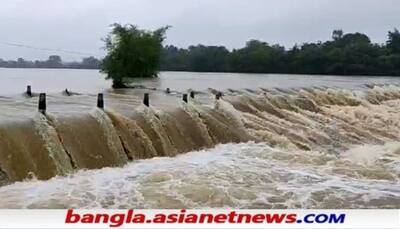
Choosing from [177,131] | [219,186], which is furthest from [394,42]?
[219,186]

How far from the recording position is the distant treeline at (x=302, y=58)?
1141 inches

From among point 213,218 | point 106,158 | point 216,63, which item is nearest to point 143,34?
point 216,63

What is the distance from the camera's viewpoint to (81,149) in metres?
5.70

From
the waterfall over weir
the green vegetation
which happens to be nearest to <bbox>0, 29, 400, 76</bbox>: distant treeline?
the green vegetation

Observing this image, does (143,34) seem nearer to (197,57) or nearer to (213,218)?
(197,57)

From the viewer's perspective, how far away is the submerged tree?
2153cm

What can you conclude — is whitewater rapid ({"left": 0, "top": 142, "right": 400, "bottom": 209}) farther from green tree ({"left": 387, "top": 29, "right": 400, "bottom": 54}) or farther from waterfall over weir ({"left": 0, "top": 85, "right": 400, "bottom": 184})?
green tree ({"left": 387, "top": 29, "right": 400, "bottom": 54})

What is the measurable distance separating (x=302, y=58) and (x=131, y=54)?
743 inches

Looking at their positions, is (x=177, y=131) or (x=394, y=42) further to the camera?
(x=394, y=42)

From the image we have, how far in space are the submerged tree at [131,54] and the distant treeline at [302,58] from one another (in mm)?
1631

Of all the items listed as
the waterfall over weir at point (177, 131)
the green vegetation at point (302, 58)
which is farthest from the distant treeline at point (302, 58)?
the waterfall over weir at point (177, 131)

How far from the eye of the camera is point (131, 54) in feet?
75.3

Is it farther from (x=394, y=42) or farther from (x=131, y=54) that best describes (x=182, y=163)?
(x=394, y=42)

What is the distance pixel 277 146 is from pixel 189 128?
139 centimetres
